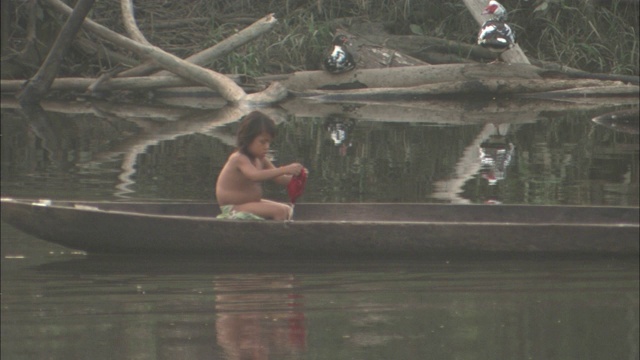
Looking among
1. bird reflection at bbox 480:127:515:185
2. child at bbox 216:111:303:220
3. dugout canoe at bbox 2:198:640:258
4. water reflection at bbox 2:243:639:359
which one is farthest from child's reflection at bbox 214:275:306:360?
bird reflection at bbox 480:127:515:185

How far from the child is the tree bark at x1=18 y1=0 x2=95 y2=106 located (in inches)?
258

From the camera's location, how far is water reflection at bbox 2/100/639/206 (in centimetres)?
883

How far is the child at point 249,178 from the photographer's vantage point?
694 centimetres

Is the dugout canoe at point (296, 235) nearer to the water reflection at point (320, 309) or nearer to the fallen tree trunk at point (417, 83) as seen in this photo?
the water reflection at point (320, 309)

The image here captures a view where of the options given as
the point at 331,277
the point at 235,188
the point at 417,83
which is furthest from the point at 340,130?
the point at 331,277

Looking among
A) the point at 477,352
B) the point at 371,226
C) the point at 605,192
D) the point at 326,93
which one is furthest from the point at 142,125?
the point at 477,352

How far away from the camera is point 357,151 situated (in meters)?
11.2

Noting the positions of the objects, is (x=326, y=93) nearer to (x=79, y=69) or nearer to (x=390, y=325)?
(x=79, y=69)

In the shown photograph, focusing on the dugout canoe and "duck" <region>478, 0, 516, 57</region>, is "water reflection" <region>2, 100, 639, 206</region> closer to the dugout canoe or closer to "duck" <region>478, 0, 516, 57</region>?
"duck" <region>478, 0, 516, 57</region>

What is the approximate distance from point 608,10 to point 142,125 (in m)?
6.85

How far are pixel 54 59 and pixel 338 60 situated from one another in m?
3.19

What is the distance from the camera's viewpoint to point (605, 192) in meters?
8.75

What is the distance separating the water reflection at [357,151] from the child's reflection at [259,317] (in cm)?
246

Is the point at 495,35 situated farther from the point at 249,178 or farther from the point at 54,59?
the point at 249,178
